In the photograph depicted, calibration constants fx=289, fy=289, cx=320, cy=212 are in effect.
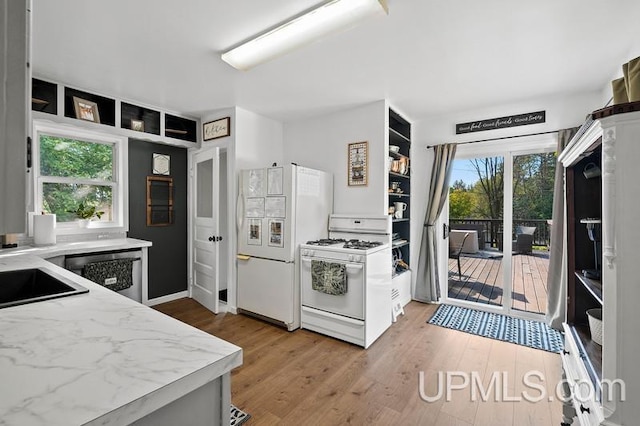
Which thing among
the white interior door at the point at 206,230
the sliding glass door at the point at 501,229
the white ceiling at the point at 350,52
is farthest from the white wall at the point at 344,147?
the sliding glass door at the point at 501,229

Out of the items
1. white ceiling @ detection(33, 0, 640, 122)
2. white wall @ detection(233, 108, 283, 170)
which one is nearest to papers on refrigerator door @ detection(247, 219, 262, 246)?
white wall @ detection(233, 108, 283, 170)

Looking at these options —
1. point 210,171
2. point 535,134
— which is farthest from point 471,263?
point 210,171

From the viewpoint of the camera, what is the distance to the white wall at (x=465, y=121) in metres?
3.01

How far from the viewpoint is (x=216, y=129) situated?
12.2ft

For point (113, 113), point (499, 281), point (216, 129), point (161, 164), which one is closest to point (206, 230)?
point (161, 164)

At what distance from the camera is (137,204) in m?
3.62

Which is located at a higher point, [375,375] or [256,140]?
[256,140]

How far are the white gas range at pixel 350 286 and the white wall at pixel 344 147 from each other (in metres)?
0.33

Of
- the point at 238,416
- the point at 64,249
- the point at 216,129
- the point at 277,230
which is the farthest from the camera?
the point at 216,129

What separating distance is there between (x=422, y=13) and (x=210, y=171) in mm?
2985

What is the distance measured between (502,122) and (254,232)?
10.4ft

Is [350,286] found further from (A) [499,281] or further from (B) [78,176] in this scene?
(B) [78,176]

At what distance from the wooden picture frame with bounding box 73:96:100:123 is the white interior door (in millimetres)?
1113

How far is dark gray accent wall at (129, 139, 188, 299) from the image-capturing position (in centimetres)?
359
